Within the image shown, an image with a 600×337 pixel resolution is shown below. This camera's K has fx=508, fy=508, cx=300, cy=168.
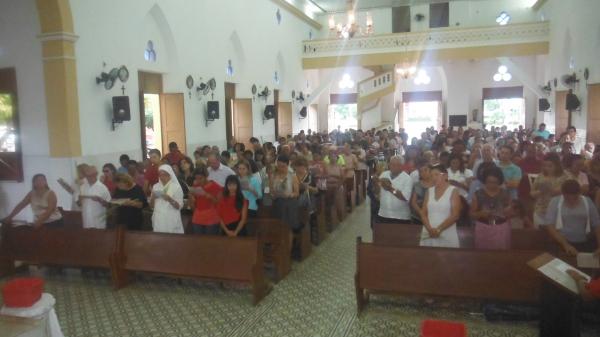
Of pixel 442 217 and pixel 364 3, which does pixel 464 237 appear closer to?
pixel 442 217

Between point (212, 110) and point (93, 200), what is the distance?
680 centimetres

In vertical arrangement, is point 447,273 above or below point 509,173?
below

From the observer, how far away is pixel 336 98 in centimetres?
2731

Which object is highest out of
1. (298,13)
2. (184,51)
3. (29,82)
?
(298,13)

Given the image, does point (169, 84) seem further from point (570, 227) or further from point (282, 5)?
point (570, 227)

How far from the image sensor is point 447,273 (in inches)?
210

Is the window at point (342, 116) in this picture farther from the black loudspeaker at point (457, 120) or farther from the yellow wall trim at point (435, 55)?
the yellow wall trim at point (435, 55)

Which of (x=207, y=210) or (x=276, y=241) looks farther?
(x=276, y=241)

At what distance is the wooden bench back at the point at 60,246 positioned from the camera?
667 cm

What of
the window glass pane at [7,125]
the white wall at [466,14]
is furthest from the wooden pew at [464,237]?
the white wall at [466,14]

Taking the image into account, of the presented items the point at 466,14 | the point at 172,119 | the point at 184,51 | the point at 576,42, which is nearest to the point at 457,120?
the point at 466,14

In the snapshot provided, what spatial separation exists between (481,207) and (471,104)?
20952mm

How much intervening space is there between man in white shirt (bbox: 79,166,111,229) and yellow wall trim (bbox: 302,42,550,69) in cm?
1514

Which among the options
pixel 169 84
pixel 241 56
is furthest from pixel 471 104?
pixel 169 84
